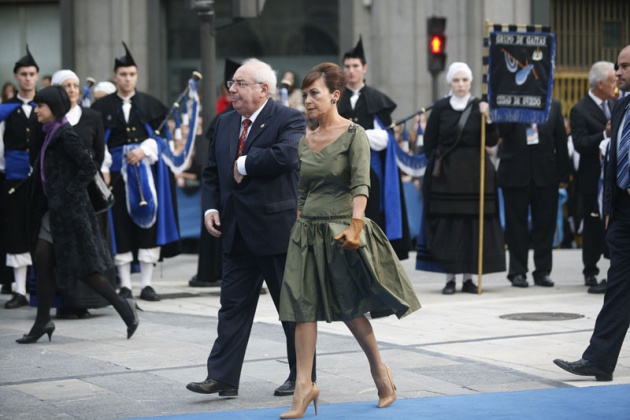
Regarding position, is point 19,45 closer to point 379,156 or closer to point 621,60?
point 379,156

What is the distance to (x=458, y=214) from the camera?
13.1 m

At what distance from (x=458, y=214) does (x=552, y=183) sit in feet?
4.04

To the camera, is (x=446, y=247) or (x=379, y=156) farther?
(x=446, y=247)

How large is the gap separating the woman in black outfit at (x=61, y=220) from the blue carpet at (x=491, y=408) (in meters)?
3.03

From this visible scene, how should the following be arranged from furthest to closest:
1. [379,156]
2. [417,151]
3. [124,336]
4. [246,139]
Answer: [417,151]
[379,156]
[124,336]
[246,139]

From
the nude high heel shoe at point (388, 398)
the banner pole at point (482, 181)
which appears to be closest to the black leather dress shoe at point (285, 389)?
the nude high heel shoe at point (388, 398)

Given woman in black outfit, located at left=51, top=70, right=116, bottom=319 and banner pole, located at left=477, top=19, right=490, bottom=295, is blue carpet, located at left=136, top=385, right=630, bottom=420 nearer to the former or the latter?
woman in black outfit, located at left=51, top=70, right=116, bottom=319

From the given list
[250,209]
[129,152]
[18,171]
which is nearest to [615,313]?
[250,209]

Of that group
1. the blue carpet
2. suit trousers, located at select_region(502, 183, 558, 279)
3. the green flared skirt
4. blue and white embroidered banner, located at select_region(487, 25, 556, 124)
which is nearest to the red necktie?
the green flared skirt

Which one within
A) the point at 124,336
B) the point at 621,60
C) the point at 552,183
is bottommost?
the point at 124,336

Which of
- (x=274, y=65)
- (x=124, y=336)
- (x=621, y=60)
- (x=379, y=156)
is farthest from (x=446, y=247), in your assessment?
(x=274, y=65)

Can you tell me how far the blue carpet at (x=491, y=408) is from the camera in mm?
6879

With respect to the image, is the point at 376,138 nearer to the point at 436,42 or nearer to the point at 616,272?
the point at 616,272

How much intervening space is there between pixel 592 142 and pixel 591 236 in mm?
964
